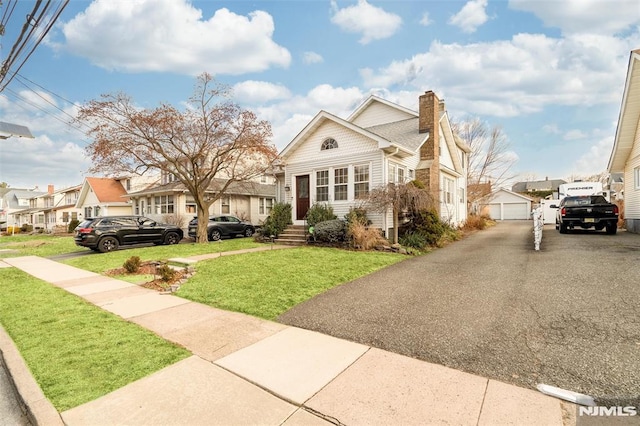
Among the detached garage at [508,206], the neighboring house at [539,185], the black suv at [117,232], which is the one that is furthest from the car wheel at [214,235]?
the neighboring house at [539,185]

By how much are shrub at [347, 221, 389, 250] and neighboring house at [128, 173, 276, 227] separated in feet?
41.4

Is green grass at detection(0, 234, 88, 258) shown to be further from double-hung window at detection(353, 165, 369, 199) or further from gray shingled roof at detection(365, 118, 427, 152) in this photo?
gray shingled roof at detection(365, 118, 427, 152)

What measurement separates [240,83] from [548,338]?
17.0 meters

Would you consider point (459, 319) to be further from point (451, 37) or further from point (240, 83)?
point (240, 83)

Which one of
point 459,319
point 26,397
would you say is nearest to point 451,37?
point 459,319

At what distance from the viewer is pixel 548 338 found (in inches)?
149

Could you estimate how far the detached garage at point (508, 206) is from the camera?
117 ft

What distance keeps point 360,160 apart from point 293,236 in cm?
478

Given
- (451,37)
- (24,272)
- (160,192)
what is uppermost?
(451,37)

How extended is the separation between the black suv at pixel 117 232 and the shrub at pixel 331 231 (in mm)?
9315

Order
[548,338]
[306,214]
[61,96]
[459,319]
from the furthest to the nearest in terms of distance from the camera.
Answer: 1. [61,96]
2. [306,214]
3. [459,319]
4. [548,338]

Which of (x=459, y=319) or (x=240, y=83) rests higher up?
(x=240, y=83)

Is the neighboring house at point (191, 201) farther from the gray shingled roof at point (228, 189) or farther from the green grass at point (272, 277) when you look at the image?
→ the green grass at point (272, 277)

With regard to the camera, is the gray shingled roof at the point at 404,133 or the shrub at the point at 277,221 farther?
the shrub at the point at 277,221
